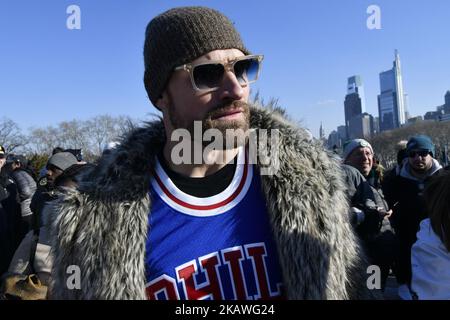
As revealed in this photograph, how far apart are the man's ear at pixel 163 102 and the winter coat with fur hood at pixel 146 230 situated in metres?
0.28

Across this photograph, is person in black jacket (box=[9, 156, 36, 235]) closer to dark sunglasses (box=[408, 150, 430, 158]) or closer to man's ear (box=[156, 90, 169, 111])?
man's ear (box=[156, 90, 169, 111])

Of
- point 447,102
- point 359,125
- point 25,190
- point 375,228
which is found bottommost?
point 375,228

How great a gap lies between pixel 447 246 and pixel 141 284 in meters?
1.36

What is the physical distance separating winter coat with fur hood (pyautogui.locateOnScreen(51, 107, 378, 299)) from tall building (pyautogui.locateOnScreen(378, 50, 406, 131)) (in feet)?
429

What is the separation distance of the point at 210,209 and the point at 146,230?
282 millimetres

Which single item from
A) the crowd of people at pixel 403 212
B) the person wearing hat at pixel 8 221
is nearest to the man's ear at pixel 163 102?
the crowd of people at pixel 403 212

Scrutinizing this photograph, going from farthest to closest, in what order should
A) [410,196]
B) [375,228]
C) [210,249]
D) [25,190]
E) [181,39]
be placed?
[25,190] → [410,196] → [375,228] → [181,39] → [210,249]

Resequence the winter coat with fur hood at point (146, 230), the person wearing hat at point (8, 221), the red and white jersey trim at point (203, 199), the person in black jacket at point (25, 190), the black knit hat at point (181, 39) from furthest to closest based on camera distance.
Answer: the person in black jacket at point (25, 190)
the person wearing hat at point (8, 221)
the black knit hat at point (181, 39)
the red and white jersey trim at point (203, 199)
the winter coat with fur hood at point (146, 230)

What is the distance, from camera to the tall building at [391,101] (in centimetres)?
12529

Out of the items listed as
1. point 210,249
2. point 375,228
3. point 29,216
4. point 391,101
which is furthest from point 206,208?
point 391,101

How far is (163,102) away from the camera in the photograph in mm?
2031

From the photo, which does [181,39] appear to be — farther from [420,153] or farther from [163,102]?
[420,153]

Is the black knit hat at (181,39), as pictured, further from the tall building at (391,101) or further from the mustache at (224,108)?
the tall building at (391,101)

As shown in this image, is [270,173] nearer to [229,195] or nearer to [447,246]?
[229,195]
